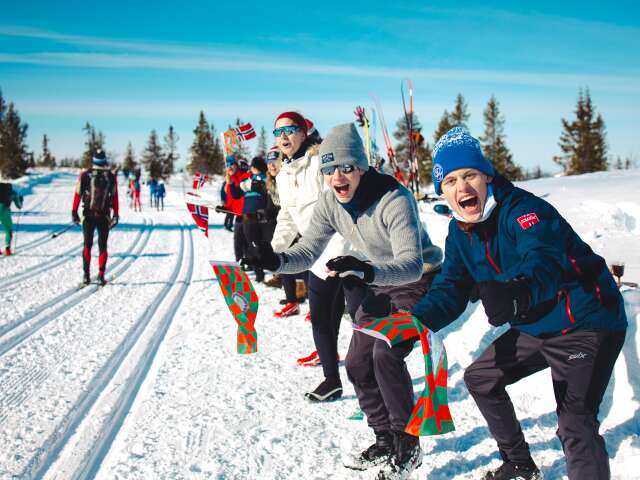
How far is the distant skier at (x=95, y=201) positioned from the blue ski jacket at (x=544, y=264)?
6.67 metres

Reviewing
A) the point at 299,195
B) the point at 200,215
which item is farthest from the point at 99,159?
the point at 299,195

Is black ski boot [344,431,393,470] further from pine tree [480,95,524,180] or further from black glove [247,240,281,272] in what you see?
pine tree [480,95,524,180]

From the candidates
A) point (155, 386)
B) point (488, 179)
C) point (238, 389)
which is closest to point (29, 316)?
point (155, 386)

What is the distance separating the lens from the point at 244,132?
755cm

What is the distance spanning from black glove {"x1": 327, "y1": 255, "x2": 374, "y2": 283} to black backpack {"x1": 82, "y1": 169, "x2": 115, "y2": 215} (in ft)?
20.7

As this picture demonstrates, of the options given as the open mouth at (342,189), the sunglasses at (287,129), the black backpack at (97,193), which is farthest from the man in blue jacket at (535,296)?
the black backpack at (97,193)

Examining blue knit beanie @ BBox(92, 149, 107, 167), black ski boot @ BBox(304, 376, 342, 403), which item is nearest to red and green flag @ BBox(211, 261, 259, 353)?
black ski boot @ BBox(304, 376, 342, 403)

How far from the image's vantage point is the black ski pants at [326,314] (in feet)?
11.9

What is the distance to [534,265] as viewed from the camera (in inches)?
76.2

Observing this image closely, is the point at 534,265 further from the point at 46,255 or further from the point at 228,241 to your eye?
the point at 228,241

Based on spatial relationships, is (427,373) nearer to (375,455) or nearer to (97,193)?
(375,455)

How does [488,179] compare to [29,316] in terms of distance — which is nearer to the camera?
[488,179]

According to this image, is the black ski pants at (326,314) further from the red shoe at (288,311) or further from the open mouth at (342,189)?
the red shoe at (288,311)

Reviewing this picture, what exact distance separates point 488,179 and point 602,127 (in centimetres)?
5300
